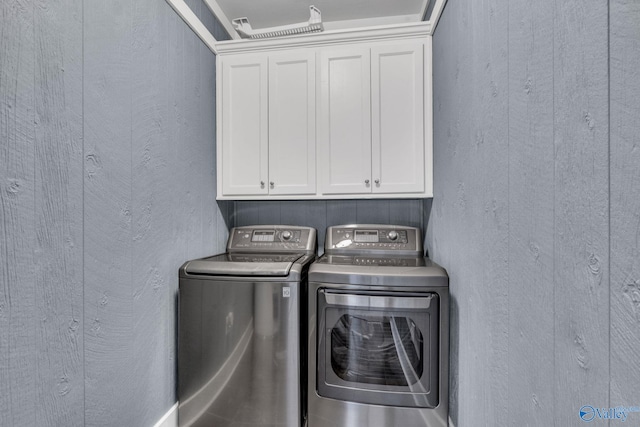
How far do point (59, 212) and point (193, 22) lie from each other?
1.33 metres

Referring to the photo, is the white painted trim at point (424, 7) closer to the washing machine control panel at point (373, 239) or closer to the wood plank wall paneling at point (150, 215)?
the washing machine control panel at point (373, 239)

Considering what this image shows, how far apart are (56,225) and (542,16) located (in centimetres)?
146

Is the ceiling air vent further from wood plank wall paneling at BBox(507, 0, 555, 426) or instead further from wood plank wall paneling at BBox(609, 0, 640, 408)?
wood plank wall paneling at BBox(609, 0, 640, 408)

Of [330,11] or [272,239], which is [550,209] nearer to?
[272,239]

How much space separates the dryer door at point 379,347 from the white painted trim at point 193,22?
5.30 feet

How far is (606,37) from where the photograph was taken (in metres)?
0.54

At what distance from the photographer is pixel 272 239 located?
2.11 metres

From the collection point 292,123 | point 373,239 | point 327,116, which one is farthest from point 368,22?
point 373,239

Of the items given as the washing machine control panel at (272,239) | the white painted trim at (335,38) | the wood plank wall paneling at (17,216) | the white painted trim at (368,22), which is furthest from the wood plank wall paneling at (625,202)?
the white painted trim at (368,22)

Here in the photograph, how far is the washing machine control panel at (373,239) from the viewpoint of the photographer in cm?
197

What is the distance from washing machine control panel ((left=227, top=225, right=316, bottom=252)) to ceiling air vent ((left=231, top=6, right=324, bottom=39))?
50.0 inches

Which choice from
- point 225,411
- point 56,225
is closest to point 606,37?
point 56,225

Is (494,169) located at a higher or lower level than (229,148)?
lower

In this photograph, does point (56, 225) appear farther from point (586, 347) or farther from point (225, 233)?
point (586, 347)
